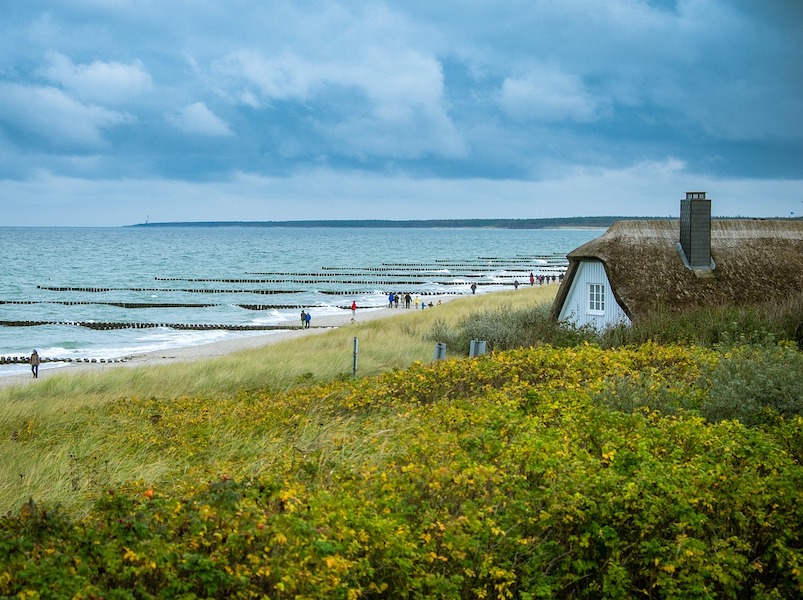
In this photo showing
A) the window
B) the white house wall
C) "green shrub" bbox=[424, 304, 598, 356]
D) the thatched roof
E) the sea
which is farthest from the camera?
the sea

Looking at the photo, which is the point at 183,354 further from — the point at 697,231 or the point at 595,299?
the point at 697,231

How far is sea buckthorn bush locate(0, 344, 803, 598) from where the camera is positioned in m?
5.51

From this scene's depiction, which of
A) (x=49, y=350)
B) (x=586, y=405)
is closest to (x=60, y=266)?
(x=49, y=350)

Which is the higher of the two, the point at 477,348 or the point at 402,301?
the point at 477,348

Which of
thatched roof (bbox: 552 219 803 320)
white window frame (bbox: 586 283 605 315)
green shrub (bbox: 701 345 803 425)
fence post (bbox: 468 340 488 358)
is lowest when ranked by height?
fence post (bbox: 468 340 488 358)

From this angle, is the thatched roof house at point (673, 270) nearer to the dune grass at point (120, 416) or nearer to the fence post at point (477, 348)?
the dune grass at point (120, 416)

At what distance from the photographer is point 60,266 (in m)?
127

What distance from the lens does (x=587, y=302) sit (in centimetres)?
2575

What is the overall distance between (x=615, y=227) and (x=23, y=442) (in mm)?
19775

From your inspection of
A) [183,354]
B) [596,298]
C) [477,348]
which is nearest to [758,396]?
[477,348]

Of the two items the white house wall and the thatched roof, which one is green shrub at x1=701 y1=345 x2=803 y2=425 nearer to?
the thatched roof

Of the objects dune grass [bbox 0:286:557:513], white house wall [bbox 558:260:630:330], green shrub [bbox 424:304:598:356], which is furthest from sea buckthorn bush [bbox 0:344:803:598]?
white house wall [bbox 558:260:630:330]

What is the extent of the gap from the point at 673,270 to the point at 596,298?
2.52 m

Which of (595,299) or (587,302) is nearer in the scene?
(595,299)
